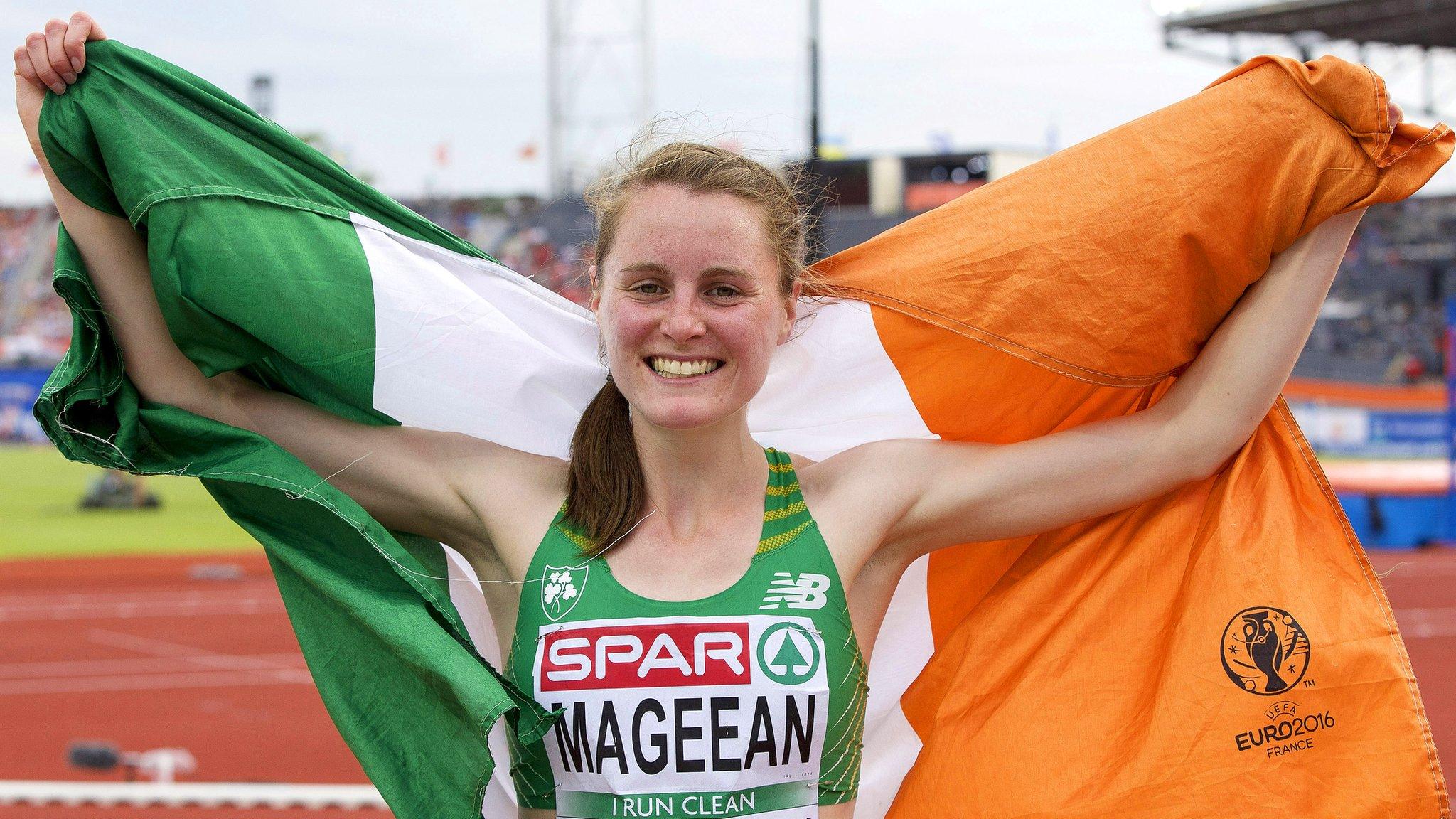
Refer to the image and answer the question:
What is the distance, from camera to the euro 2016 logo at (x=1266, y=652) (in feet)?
7.80

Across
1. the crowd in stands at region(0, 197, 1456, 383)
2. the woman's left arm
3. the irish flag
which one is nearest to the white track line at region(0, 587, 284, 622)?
the irish flag

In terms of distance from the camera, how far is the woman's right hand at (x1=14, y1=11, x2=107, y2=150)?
2125 mm

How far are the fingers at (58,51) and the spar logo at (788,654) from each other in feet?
4.83

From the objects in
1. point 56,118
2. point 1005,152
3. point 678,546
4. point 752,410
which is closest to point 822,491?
point 678,546

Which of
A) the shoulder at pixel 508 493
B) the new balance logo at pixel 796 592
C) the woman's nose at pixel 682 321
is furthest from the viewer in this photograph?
the shoulder at pixel 508 493

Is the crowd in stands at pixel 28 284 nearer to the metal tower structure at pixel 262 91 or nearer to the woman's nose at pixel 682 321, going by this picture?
the metal tower structure at pixel 262 91

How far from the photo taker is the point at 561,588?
2.16 metres

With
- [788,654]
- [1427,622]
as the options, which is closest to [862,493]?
[788,654]

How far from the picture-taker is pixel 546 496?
2.29m

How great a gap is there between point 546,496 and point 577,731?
0.42m

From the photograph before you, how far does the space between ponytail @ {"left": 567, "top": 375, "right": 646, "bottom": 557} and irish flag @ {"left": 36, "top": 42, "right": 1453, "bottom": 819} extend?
270 millimetres

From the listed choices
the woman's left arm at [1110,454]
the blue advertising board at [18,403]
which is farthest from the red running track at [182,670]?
the blue advertising board at [18,403]

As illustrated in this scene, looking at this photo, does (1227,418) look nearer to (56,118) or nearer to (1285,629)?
(1285,629)

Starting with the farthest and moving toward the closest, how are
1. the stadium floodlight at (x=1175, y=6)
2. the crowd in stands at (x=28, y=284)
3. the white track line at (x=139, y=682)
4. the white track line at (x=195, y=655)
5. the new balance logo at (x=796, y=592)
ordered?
the crowd in stands at (x=28, y=284), the stadium floodlight at (x=1175, y=6), the white track line at (x=195, y=655), the white track line at (x=139, y=682), the new balance logo at (x=796, y=592)
